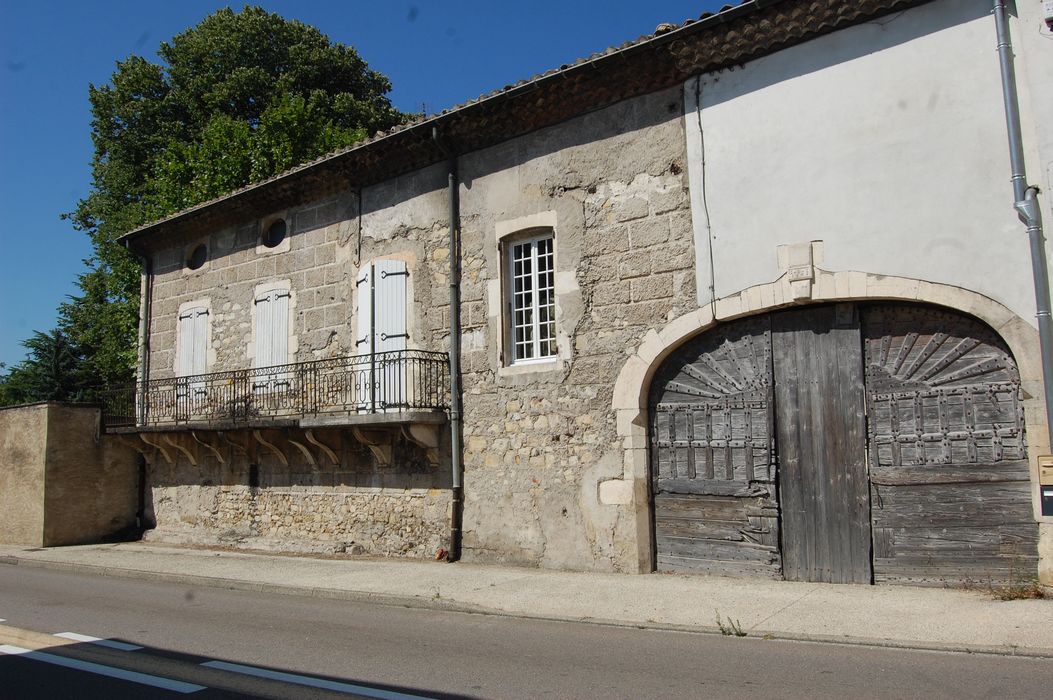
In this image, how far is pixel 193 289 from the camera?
1666 centimetres

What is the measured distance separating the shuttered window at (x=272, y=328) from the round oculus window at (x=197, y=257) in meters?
2.28

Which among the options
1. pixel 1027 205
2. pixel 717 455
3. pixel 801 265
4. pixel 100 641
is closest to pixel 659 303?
pixel 801 265

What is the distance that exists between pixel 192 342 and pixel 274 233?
9.43 ft

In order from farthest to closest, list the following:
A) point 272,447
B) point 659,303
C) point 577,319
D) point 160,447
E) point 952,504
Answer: point 160,447
point 272,447
point 577,319
point 659,303
point 952,504

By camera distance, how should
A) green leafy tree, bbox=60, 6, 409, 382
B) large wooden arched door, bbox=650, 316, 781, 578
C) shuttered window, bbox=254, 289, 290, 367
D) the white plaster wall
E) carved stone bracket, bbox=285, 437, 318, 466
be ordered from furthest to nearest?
green leafy tree, bbox=60, 6, 409, 382 → shuttered window, bbox=254, 289, 290, 367 → carved stone bracket, bbox=285, 437, 318, 466 → large wooden arched door, bbox=650, 316, 781, 578 → the white plaster wall

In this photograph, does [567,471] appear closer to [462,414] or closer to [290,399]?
[462,414]

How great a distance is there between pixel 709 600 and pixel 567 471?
2.87m

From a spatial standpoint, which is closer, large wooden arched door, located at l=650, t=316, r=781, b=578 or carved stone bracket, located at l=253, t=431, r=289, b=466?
large wooden arched door, located at l=650, t=316, r=781, b=578

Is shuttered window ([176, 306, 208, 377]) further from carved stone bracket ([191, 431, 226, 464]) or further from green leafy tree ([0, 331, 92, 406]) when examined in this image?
green leafy tree ([0, 331, 92, 406])

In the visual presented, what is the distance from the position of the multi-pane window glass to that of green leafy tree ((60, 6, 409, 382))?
13.5m

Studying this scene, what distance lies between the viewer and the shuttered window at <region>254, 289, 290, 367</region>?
1462 cm

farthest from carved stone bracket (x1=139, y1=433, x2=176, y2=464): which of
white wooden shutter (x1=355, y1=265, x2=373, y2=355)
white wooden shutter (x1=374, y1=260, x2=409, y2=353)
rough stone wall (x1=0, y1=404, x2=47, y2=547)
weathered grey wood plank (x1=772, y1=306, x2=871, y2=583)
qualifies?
weathered grey wood plank (x1=772, y1=306, x2=871, y2=583)

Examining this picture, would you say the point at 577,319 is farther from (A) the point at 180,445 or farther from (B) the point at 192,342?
(B) the point at 192,342

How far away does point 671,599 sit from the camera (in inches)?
332
